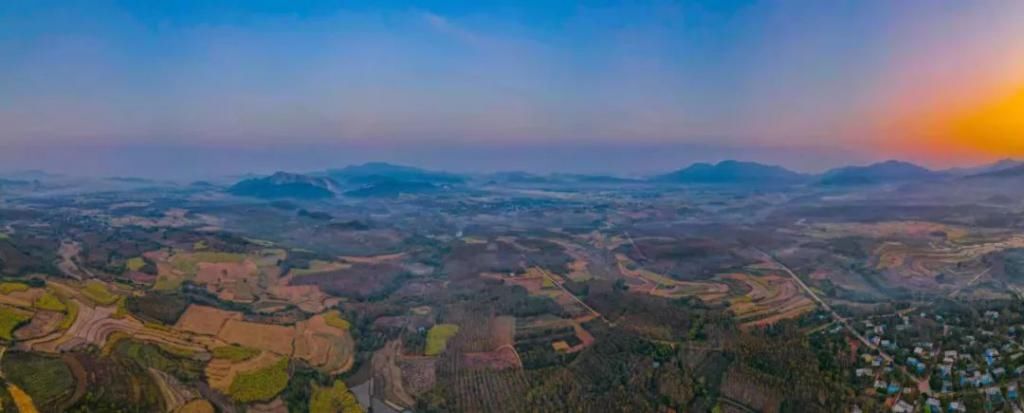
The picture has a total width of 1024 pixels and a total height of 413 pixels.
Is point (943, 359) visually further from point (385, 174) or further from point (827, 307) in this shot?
point (385, 174)

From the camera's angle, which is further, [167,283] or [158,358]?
[167,283]

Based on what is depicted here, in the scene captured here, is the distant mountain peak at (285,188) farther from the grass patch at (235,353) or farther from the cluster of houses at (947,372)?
the cluster of houses at (947,372)

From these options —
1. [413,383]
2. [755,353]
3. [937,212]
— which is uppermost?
[937,212]

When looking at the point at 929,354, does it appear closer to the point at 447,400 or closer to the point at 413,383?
the point at 447,400

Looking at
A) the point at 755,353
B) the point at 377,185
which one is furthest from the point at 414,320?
the point at 377,185

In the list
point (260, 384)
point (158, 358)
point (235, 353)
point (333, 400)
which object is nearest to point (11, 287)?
point (158, 358)

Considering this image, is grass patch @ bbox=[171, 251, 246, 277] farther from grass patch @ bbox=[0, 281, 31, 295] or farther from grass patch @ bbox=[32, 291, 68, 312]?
grass patch @ bbox=[32, 291, 68, 312]

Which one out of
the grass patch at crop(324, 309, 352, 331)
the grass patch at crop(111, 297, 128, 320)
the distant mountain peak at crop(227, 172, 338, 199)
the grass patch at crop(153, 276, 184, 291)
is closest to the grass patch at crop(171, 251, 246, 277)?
the grass patch at crop(153, 276, 184, 291)

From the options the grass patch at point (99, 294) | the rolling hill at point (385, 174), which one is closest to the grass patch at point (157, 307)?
the grass patch at point (99, 294)
